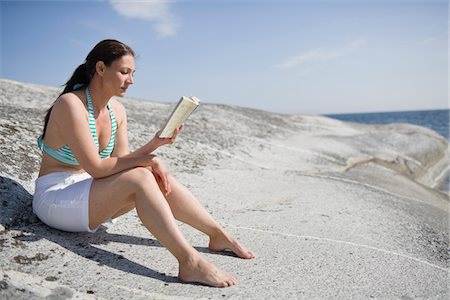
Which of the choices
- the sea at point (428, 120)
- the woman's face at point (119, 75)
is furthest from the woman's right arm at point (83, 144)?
the sea at point (428, 120)

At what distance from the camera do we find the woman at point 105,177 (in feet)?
Result: 8.86

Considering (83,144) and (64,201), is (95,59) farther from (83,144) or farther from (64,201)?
(64,201)

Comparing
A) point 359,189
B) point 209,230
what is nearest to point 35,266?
point 209,230

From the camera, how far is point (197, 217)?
3.20 m

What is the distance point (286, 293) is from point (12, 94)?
23.8ft

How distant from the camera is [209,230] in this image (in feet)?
10.7

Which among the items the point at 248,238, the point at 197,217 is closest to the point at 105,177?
the point at 197,217

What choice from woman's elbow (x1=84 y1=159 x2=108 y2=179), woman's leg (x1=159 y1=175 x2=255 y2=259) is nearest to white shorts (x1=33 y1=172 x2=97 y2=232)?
woman's elbow (x1=84 y1=159 x2=108 y2=179)

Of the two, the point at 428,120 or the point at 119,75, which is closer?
the point at 119,75

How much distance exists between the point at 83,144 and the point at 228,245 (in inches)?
52.4

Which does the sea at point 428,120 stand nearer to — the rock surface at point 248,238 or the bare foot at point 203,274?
the rock surface at point 248,238

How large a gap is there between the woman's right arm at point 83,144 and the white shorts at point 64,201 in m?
0.17

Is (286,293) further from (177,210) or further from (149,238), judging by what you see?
(149,238)

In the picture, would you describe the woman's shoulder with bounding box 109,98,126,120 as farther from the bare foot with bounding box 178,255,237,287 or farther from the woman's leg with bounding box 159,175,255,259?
the bare foot with bounding box 178,255,237,287
